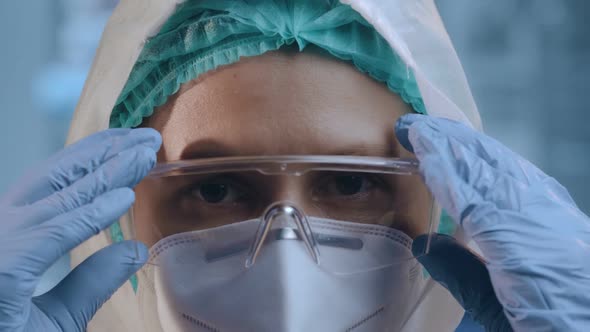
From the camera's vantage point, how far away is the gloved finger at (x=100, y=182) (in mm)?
1062

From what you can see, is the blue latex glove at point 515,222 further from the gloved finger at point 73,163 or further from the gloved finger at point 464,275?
the gloved finger at point 73,163

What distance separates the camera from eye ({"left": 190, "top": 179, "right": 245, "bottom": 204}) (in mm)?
1236

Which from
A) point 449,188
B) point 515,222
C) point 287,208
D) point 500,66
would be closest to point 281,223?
point 287,208

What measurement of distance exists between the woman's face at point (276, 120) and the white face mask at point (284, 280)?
6 centimetres

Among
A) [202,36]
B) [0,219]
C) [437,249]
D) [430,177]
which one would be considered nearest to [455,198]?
[430,177]

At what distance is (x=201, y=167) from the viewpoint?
3.80 ft

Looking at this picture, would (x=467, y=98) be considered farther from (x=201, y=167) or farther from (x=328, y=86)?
(x=201, y=167)

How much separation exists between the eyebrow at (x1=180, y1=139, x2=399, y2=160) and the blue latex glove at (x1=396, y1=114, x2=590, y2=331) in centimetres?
10

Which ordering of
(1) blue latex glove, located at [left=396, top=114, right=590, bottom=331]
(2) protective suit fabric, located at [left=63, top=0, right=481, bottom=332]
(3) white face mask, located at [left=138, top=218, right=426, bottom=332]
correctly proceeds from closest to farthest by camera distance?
→ (1) blue latex glove, located at [left=396, top=114, right=590, bottom=331], (3) white face mask, located at [left=138, top=218, right=426, bottom=332], (2) protective suit fabric, located at [left=63, top=0, right=481, bottom=332]

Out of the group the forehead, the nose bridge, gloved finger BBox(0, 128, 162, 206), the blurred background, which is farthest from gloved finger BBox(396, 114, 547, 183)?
the blurred background

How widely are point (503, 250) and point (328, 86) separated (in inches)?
17.8

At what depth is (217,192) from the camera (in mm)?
1255

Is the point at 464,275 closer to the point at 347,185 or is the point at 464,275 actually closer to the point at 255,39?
the point at 347,185

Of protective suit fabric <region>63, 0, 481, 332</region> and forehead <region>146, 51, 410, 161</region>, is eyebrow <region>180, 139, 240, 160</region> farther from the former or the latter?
protective suit fabric <region>63, 0, 481, 332</region>
